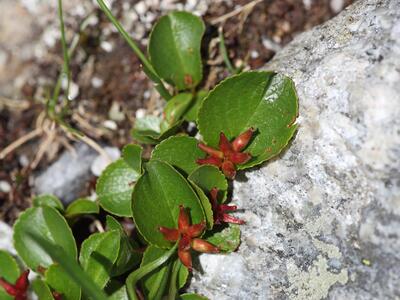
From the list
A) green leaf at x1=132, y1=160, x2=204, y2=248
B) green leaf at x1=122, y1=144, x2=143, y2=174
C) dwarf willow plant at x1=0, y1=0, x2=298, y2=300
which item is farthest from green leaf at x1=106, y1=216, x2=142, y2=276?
green leaf at x1=122, y1=144, x2=143, y2=174

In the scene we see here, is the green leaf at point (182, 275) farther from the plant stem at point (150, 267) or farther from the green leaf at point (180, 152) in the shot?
the green leaf at point (180, 152)

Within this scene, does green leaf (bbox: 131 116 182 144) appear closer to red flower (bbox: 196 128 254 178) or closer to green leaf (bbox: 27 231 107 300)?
red flower (bbox: 196 128 254 178)

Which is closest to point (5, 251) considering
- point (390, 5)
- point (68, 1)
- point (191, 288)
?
point (191, 288)

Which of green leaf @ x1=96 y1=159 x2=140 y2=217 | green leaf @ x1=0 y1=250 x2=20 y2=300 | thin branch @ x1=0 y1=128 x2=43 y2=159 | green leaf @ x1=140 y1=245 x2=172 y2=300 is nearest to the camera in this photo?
green leaf @ x1=140 y1=245 x2=172 y2=300

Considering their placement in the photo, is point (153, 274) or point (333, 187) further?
point (153, 274)

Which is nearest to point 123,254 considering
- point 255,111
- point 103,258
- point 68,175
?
point 103,258

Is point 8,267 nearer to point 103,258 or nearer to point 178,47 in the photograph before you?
point 103,258
